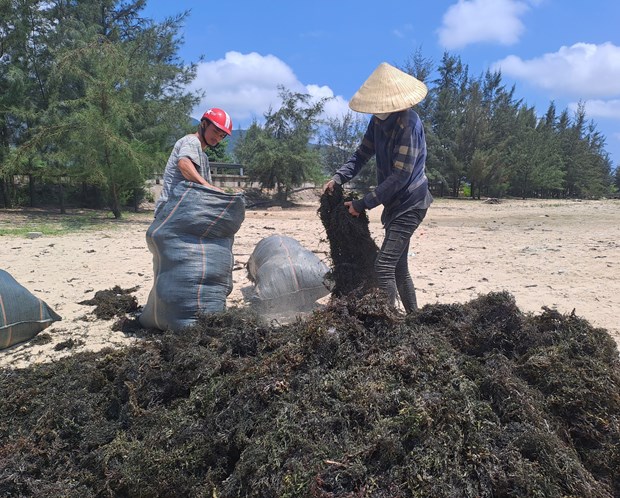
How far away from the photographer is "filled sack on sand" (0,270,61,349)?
3482mm

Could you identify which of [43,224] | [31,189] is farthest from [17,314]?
[31,189]

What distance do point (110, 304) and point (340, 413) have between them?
3091 millimetres

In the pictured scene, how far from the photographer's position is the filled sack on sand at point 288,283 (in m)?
4.27

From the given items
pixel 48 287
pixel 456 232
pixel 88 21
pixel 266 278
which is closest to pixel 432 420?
pixel 266 278

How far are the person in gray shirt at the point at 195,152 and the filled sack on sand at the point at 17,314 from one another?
1185 mm

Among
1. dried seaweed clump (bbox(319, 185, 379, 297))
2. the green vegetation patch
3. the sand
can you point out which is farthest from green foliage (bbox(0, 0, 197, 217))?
dried seaweed clump (bbox(319, 185, 379, 297))

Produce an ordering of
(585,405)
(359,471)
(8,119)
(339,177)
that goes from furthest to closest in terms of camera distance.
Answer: (8,119), (339,177), (585,405), (359,471)

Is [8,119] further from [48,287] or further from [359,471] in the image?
[359,471]

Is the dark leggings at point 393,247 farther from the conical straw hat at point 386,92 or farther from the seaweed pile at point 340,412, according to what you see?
the conical straw hat at point 386,92

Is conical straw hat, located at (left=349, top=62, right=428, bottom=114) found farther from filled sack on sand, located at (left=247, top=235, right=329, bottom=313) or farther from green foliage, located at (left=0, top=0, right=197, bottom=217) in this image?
green foliage, located at (left=0, top=0, right=197, bottom=217)

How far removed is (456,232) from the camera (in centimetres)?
1130

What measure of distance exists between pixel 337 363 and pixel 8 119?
17.0m

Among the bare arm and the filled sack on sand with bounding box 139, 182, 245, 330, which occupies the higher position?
the bare arm

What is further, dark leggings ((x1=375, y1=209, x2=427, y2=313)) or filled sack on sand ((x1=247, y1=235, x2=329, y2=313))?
filled sack on sand ((x1=247, y1=235, x2=329, y2=313))
